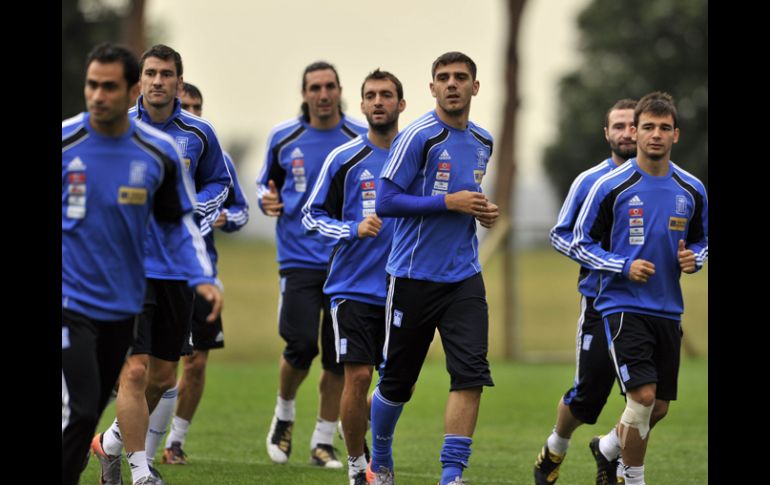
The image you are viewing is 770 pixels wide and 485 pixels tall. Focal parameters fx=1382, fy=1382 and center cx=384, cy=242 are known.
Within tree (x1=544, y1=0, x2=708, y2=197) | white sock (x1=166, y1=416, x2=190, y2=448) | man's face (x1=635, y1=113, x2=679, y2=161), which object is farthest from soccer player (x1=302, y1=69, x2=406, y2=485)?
tree (x1=544, y1=0, x2=708, y2=197)

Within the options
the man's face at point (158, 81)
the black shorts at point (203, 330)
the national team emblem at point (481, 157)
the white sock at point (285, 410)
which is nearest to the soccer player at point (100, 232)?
the man's face at point (158, 81)

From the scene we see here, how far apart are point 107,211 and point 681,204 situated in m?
3.73

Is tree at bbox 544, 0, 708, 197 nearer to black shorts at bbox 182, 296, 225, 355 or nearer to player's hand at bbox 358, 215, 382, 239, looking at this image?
black shorts at bbox 182, 296, 225, 355

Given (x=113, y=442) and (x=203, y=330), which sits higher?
(x=203, y=330)

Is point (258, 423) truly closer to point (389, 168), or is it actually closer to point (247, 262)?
point (389, 168)

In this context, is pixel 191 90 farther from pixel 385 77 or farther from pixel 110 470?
pixel 110 470

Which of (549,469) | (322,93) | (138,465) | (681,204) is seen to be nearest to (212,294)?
(138,465)

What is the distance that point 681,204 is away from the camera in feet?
28.4

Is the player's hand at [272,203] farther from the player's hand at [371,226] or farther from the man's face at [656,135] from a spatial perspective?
the man's face at [656,135]

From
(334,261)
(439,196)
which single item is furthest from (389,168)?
(334,261)

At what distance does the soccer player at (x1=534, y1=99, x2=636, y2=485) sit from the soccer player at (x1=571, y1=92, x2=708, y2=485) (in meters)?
0.42

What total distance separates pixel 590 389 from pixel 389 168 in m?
2.13

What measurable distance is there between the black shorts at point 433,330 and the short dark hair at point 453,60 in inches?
50.0
